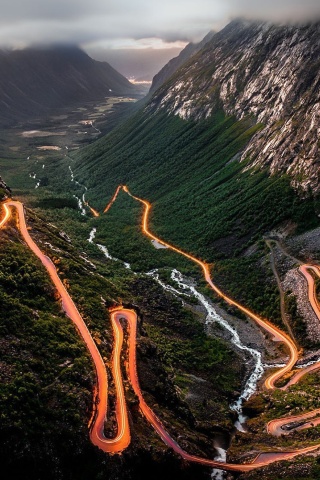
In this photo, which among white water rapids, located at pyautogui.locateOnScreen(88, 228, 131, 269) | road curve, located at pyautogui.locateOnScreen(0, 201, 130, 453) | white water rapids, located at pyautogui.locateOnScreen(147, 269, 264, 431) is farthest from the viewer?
white water rapids, located at pyautogui.locateOnScreen(88, 228, 131, 269)

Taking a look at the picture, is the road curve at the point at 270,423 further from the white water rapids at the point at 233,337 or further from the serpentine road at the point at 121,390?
the white water rapids at the point at 233,337

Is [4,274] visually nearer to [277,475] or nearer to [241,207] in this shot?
[277,475]

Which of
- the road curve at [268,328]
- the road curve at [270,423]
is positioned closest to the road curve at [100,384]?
the road curve at [270,423]

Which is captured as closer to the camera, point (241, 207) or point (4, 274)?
point (4, 274)

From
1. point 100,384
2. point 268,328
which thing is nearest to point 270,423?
point 100,384

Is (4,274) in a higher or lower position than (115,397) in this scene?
higher

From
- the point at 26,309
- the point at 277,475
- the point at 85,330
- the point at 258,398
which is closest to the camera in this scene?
the point at 277,475

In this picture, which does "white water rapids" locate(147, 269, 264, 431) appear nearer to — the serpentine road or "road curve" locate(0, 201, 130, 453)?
the serpentine road

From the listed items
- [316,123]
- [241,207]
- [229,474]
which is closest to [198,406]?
[229,474]

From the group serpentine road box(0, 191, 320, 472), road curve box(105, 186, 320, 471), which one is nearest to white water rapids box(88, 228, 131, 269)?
serpentine road box(0, 191, 320, 472)
